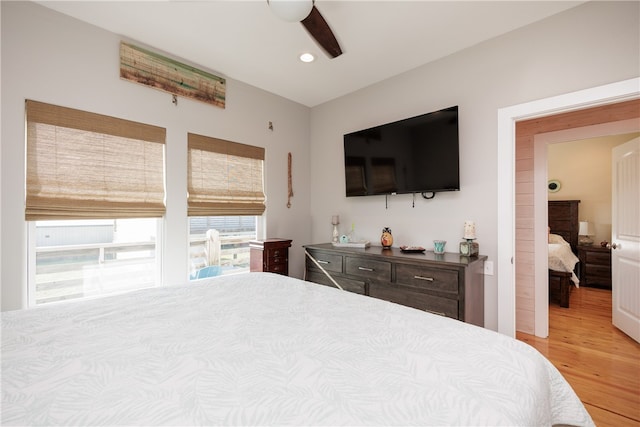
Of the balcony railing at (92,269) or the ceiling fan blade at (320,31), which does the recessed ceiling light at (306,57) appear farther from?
the balcony railing at (92,269)

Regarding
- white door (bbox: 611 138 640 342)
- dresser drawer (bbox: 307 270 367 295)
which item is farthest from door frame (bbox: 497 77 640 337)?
white door (bbox: 611 138 640 342)

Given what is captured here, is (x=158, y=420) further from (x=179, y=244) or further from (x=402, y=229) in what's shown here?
(x=402, y=229)

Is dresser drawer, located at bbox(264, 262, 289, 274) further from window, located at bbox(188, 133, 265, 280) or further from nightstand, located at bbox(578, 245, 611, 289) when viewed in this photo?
nightstand, located at bbox(578, 245, 611, 289)

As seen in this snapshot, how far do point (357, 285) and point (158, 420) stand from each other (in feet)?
7.44

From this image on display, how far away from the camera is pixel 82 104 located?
7.29 ft

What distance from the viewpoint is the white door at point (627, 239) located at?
2707 mm

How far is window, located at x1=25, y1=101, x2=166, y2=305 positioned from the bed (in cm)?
466

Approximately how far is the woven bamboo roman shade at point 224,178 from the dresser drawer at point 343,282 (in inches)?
38.0

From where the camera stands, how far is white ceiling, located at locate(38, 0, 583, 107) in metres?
2.06

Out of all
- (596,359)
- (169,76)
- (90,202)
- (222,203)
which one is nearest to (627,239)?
(596,359)

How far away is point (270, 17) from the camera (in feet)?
7.09

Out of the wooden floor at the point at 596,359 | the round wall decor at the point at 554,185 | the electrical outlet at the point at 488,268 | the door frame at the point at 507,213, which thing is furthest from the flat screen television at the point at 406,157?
the round wall decor at the point at 554,185

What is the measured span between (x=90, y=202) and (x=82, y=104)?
75 centimetres

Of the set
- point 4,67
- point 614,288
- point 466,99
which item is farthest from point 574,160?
point 4,67
